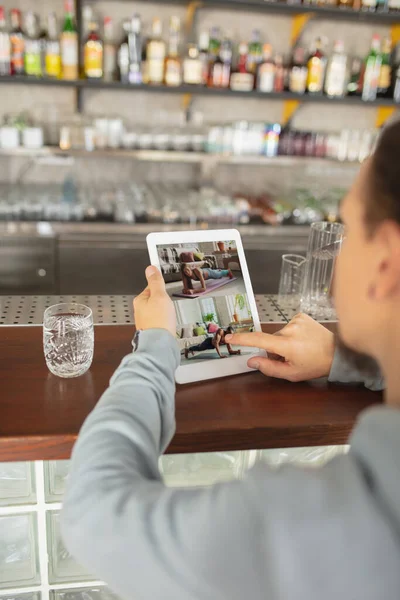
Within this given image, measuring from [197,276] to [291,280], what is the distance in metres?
0.52

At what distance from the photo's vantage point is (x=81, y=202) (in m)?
3.00

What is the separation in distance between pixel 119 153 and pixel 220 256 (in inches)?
73.4

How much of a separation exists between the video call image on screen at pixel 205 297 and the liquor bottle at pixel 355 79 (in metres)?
2.35

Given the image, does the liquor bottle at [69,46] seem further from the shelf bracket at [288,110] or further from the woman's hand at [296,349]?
the woman's hand at [296,349]

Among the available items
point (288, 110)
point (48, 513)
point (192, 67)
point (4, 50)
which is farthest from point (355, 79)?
point (48, 513)

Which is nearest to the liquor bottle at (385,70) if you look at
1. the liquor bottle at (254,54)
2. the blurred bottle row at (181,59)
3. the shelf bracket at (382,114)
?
the blurred bottle row at (181,59)

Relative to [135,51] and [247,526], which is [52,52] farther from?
[247,526]

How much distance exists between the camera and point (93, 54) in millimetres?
2783

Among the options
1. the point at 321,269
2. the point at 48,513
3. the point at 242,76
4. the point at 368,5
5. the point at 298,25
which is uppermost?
the point at 368,5

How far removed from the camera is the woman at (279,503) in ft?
1.57

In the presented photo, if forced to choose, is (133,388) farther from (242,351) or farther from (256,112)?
(256,112)

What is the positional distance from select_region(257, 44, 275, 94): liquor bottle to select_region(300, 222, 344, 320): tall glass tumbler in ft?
5.71

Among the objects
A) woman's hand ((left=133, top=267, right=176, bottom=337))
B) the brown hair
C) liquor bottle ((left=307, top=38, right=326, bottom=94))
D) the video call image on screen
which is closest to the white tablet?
the video call image on screen

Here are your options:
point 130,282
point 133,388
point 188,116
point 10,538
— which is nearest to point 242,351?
point 133,388
